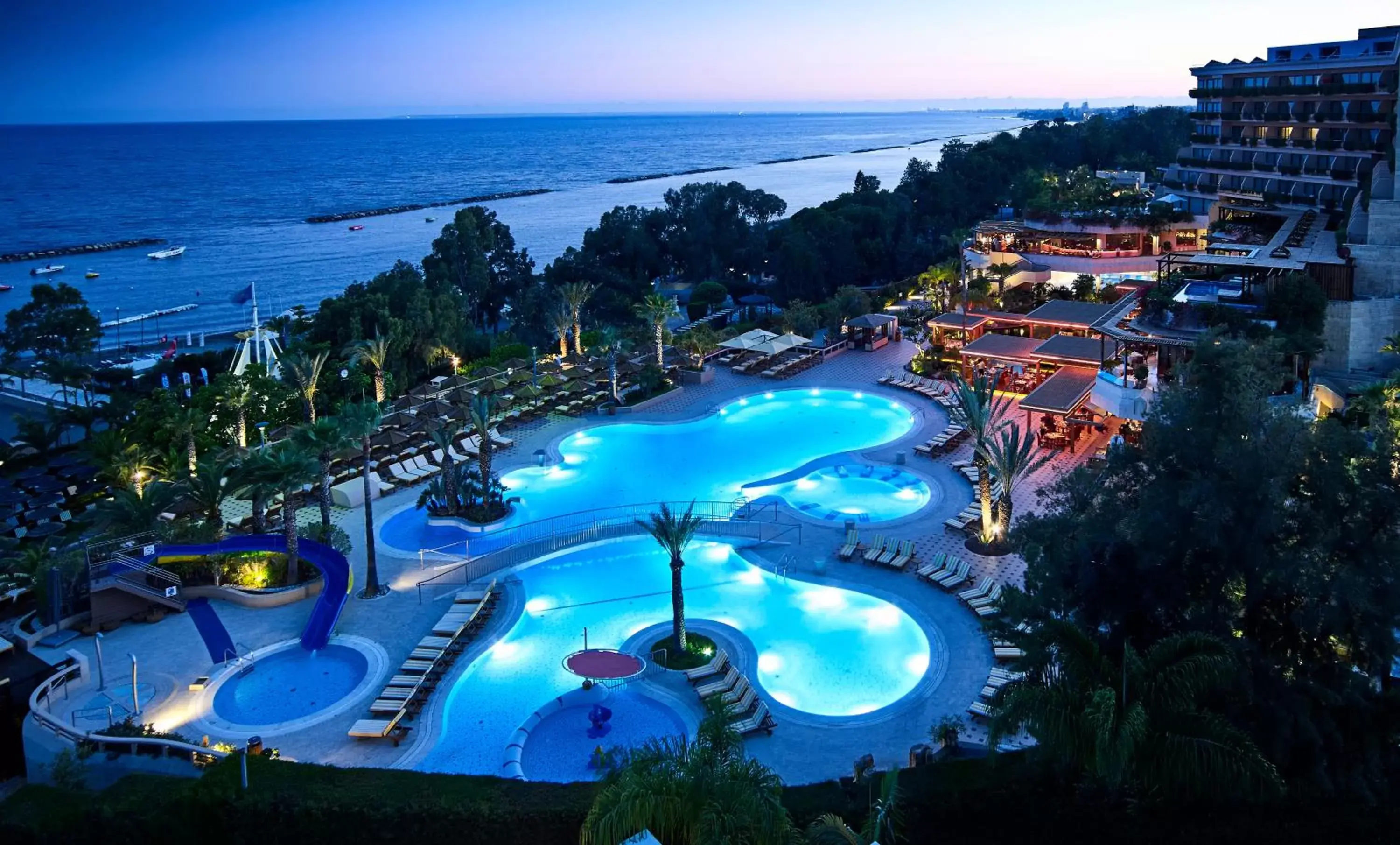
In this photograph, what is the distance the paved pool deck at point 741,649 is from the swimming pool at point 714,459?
3.34 ft

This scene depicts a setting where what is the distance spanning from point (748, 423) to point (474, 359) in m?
15.4

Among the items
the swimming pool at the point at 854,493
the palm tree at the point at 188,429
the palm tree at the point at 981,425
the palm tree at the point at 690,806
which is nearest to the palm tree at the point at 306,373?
the palm tree at the point at 188,429

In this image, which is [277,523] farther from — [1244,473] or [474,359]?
[1244,473]

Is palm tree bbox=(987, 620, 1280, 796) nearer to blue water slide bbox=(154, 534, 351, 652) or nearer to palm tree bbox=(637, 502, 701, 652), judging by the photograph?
palm tree bbox=(637, 502, 701, 652)

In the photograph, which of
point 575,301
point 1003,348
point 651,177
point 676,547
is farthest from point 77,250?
point 676,547

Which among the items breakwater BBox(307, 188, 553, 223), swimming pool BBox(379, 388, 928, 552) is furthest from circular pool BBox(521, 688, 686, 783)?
breakwater BBox(307, 188, 553, 223)

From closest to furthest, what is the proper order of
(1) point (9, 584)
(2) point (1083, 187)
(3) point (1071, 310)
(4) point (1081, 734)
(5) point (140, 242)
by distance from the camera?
(4) point (1081, 734)
(1) point (9, 584)
(3) point (1071, 310)
(2) point (1083, 187)
(5) point (140, 242)

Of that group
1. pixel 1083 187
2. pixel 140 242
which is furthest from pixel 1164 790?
pixel 140 242

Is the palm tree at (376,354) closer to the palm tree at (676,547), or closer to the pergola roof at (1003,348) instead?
the palm tree at (676,547)

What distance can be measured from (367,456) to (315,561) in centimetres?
273

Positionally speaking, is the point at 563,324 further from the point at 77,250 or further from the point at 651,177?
the point at 651,177

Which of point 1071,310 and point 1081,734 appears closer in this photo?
point 1081,734

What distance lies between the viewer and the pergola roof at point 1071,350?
107 feet

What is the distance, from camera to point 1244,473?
37.6 ft
